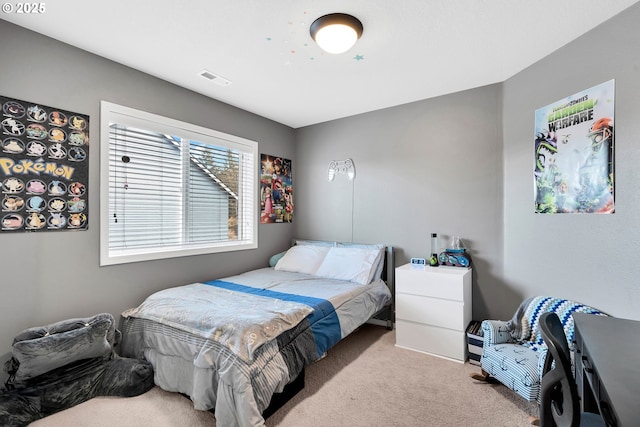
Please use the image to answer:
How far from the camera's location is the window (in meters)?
2.44

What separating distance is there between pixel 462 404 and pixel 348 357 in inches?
39.1

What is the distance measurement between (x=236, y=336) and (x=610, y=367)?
1.71 meters

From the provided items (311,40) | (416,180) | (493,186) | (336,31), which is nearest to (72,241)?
(311,40)

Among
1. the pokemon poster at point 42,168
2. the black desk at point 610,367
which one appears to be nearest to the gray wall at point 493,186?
the black desk at point 610,367

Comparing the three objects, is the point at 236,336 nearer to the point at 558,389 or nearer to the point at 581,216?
the point at 558,389

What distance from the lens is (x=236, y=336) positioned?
172 cm

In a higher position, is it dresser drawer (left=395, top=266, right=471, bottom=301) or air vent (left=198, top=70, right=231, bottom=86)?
air vent (left=198, top=70, right=231, bottom=86)

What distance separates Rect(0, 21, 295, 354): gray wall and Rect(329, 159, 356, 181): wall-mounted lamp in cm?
178

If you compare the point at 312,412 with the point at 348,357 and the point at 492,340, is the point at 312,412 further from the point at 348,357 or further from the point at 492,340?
the point at 492,340

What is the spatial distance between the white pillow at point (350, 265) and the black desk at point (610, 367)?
178 cm

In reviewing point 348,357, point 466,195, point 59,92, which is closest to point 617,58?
point 466,195

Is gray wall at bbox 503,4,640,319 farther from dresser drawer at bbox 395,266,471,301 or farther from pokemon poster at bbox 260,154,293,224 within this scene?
pokemon poster at bbox 260,154,293,224

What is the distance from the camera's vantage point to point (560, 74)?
7.34 feet

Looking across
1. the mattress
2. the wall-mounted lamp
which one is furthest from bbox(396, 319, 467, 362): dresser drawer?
the wall-mounted lamp
